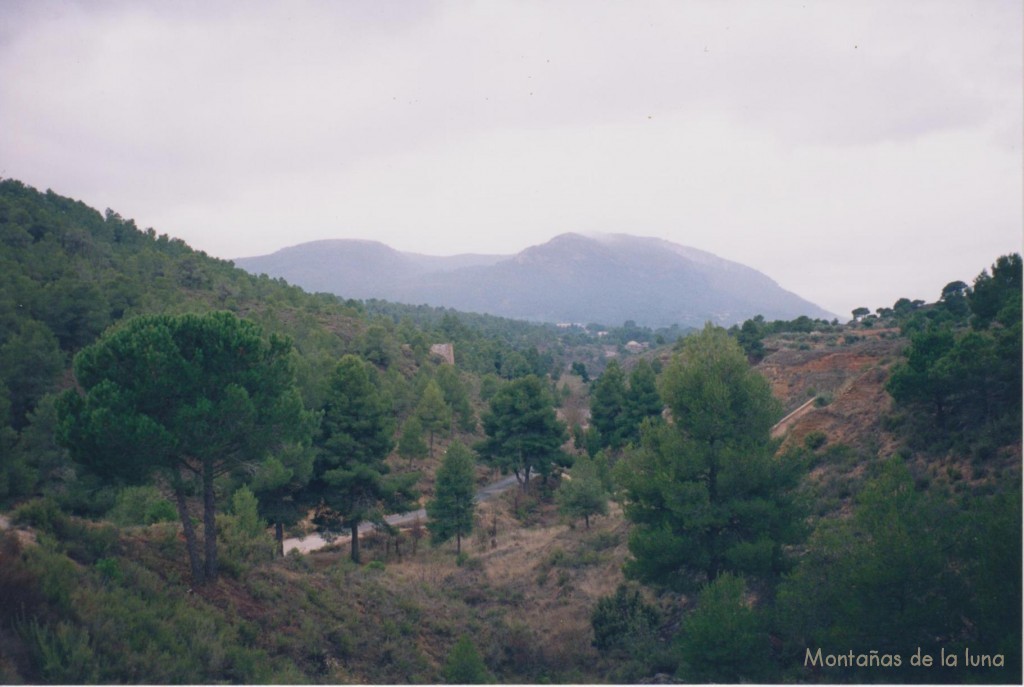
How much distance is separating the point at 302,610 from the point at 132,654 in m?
5.16

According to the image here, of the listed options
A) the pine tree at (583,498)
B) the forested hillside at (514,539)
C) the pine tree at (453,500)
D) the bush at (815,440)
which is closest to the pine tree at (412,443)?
the forested hillside at (514,539)

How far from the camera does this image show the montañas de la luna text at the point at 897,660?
7840 mm

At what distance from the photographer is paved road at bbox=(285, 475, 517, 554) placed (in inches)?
1198

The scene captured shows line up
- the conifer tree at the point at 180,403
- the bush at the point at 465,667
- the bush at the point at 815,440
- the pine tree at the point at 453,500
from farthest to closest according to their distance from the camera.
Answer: the pine tree at the point at 453,500 < the bush at the point at 815,440 < the conifer tree at the point at 180,403 < the bush at the point at 465,667

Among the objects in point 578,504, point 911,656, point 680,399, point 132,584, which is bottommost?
point 578,504

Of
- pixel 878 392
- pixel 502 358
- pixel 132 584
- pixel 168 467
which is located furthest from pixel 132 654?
pixel 502 358

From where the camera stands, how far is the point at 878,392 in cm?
2312

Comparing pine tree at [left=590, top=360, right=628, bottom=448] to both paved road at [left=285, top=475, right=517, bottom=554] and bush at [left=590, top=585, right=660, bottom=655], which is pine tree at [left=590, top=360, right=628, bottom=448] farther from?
bush at [left=590, top=585, right=660, bottom=655]

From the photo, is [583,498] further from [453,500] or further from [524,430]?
[524,430]

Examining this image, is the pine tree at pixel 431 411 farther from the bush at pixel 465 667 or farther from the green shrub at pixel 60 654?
the green shrub at pixel 60 654

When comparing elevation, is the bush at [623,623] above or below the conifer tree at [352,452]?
below

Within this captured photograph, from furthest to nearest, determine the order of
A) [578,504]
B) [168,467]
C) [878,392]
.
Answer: [578,504], [878,392], [168,467]

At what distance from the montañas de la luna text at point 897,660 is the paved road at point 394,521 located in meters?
19.3

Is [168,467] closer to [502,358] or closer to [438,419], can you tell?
[438,419]
